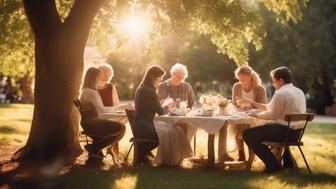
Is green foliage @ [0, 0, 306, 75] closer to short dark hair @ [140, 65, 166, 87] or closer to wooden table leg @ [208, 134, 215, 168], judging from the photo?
short dark hair @ [140, 65, 166, 87]

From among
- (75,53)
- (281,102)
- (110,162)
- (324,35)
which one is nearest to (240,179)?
A: (281,102)

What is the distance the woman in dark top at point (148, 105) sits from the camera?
10.1m

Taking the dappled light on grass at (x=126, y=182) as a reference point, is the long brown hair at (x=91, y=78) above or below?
above

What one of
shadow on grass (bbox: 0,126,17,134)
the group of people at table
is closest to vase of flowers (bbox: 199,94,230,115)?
the group of people at table

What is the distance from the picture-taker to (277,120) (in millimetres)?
9688

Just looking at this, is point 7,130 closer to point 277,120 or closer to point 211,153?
point 211,153

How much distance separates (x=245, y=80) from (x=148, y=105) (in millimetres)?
1982

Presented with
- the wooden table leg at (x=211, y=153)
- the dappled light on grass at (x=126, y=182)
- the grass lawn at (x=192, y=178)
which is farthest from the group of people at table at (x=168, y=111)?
the dappled light on grass at (x=126, y=182)

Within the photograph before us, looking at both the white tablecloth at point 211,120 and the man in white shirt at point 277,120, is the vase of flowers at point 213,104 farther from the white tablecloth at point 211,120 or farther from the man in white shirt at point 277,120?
the man in white shirt at point 277,120

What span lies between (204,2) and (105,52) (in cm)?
500

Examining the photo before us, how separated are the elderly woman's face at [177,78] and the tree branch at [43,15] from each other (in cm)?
249

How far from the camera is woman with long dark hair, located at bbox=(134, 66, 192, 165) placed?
10.1 m

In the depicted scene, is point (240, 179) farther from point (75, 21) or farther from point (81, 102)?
point (75, 21)

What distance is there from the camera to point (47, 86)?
1110 cm
